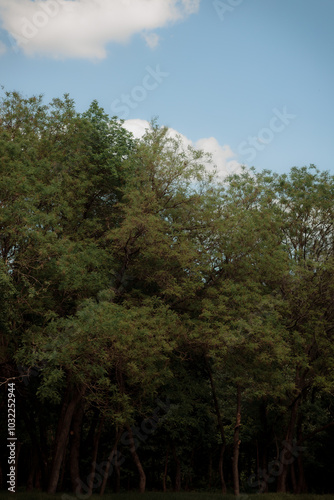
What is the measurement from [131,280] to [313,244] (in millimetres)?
10808

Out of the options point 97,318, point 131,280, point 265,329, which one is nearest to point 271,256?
point 265,329

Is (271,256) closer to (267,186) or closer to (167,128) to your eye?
(267,186)

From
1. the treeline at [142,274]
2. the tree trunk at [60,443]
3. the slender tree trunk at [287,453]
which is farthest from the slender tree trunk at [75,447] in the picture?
the slender tree trunk at [287,453]

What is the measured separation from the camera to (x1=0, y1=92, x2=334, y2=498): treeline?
57.8 ft

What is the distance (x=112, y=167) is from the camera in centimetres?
2244

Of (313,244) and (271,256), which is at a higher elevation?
(313,244)

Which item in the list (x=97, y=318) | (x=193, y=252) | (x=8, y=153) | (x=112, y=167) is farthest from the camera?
(x=112, y=167)

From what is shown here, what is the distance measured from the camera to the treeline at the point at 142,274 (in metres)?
17.6

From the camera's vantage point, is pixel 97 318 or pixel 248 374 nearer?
pixel 97 318

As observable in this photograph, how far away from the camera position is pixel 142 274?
2198 cm
